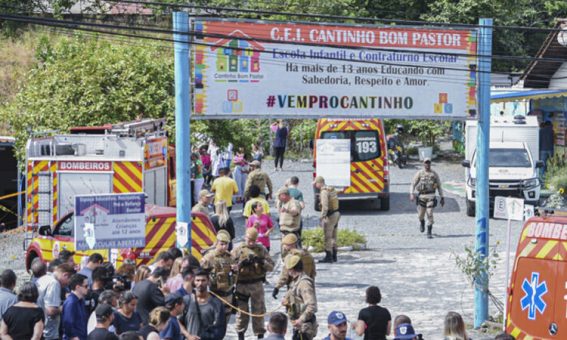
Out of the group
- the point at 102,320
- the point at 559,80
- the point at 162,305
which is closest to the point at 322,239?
the point at 162,305

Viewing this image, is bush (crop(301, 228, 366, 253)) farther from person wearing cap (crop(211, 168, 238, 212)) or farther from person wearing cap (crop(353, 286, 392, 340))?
person wearing cap (crop(353, 286, 392, 340))

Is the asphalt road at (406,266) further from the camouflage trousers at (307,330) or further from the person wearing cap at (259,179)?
the camouflage trousers at (307,330)

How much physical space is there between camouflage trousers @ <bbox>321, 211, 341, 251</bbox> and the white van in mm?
7163

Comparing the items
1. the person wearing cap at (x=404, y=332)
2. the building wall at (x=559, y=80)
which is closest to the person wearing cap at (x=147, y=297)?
the person wearing cap at (x=404, y=332)

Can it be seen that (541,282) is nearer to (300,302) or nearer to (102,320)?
(300,302)

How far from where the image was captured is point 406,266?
21141mm

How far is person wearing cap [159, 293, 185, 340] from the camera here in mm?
10969

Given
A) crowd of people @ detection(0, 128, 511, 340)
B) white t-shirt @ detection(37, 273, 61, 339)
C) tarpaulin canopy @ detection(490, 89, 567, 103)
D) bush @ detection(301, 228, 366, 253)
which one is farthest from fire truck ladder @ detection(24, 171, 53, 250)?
tarpaulin canopy @ detection(490, 89, 567, 103)

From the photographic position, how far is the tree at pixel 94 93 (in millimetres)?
26234

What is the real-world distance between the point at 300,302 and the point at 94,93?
47.9 feet

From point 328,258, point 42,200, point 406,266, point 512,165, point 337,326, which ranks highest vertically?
point 512,165

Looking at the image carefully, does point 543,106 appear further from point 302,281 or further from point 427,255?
point 302,281

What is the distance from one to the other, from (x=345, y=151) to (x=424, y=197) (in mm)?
4461

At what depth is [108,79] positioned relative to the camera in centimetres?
2664
